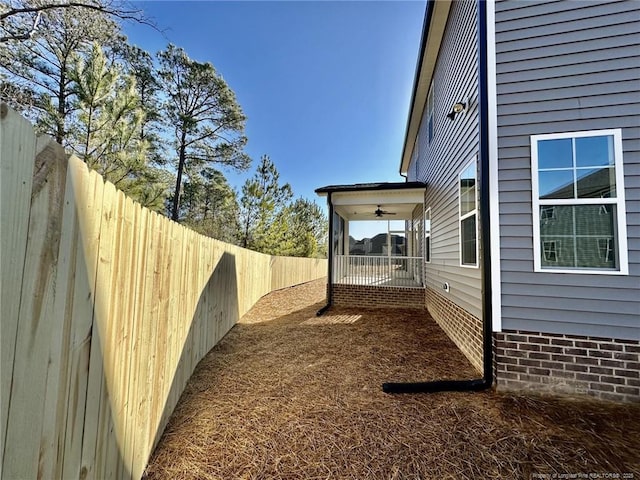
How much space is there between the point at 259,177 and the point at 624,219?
17.4 metres

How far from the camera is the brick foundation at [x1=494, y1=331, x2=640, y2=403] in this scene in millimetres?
2932

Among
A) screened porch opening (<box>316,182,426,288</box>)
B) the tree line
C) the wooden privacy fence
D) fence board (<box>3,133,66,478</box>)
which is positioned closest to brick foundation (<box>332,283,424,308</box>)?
screened porch opening (<box>316,182,426,288</box>)

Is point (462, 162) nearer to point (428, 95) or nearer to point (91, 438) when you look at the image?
point (428, 95)

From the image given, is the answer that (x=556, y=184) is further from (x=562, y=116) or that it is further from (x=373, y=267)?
(x=373, y=267)

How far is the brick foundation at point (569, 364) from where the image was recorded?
9.62 feet

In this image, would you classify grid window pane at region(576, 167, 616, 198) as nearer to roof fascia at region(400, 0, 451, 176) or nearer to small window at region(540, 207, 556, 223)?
small window at region(540, 207, 556, 223)

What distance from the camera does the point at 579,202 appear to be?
3.20m

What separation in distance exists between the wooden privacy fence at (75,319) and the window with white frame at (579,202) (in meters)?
4.05

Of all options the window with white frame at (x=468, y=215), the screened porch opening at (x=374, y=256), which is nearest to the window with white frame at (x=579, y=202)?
the window with white frame at (x=468, y=215)

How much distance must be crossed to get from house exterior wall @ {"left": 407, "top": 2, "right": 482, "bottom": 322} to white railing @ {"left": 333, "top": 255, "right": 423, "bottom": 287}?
3.39 feet

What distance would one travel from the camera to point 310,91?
46.8 feet

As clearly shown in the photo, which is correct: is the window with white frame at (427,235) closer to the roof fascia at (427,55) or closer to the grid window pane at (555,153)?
the roof fascia at (427,55)

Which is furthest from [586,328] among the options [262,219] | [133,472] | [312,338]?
[262,219]

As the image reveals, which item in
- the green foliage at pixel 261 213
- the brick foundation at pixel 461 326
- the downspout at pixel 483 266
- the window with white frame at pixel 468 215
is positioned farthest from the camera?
the green foliage at pixel 261 213
